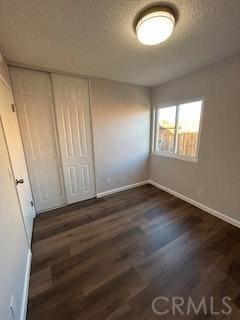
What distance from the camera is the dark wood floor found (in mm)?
1247

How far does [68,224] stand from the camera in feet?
7.58

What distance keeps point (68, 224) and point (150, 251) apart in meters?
1.35

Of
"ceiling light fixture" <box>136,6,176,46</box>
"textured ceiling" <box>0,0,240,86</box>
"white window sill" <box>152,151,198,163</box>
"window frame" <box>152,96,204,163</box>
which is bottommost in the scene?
"white window sill" <box>152,151,198,163</box>

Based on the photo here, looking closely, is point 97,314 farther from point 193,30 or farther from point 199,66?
point 199,66

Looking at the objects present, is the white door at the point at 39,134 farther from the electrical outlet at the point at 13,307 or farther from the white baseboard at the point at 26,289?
the electrical outlet at the point at 13,307

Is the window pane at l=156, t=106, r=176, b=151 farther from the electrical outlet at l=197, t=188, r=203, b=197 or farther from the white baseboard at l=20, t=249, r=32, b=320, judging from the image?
the white baseboard at l=20, t=249, r=32, b=320

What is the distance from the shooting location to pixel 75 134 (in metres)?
2.71

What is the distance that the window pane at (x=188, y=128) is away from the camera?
2.59 meters

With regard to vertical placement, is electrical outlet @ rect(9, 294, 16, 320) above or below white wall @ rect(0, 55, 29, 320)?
below

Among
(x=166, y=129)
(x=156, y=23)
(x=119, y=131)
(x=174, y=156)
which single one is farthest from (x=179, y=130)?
(x=156, y=23)

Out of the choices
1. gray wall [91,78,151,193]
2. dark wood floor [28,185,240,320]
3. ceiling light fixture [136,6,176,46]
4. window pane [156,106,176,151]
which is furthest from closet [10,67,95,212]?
window pane [156,106,176,151]

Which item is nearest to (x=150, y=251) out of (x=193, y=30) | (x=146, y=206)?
(x=146, y=206)

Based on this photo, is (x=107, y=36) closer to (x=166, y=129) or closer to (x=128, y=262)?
(x=166, y=129)

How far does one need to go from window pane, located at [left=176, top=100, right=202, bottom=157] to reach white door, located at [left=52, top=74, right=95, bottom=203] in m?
1.88
